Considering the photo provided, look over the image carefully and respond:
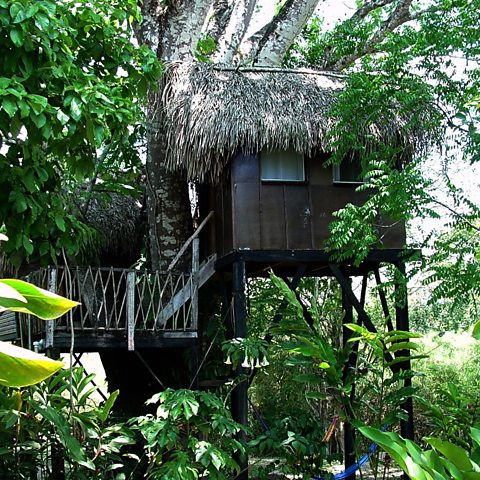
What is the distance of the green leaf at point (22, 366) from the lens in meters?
1.22

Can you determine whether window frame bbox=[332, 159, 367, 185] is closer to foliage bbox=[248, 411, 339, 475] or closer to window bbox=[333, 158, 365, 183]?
window bbox=[333, 158, 365, 183]

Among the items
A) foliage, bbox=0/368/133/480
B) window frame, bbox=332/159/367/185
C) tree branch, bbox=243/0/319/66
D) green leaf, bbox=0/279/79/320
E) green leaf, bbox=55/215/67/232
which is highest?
tree branch, bbox=243/0/319/66

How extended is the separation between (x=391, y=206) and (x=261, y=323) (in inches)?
170

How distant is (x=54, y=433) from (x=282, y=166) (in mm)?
3372

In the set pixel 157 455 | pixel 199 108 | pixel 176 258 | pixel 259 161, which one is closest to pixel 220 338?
pixel 176 258

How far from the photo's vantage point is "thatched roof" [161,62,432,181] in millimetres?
6238

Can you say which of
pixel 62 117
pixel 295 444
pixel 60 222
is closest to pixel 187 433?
pixel 295 444

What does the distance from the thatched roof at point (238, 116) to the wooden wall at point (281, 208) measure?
0.22 meters

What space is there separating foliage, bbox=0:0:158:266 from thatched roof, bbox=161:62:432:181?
61.4 inches

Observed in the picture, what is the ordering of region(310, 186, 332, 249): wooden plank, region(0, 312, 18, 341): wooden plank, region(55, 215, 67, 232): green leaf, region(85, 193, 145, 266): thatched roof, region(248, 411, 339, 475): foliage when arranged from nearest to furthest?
region(55, 215, 67, 232): green leaf < region(248, 411, 339, 475): foliage < region(310, 186, 332, 249): wooden plank < region(0, 312, 18, 341): wooden plank < region(85, 193, 145, 266): thatched roof

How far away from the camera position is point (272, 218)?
6418mm

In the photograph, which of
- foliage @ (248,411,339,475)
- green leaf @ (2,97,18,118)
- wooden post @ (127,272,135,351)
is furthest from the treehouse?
green leaf @ (2,97,18,118)

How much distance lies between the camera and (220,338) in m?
7.27

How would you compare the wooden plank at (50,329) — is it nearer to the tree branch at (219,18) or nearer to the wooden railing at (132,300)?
the wooden railing at (132,300)
